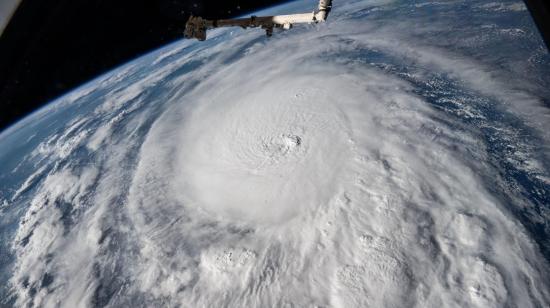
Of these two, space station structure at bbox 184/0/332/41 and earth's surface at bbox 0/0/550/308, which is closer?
space station structure at bbox 184/0/332/41

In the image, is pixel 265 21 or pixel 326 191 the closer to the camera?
pixel 265 21

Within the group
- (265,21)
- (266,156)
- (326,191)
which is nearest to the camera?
(265,21)

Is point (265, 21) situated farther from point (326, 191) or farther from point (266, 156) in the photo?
point (266, 156)

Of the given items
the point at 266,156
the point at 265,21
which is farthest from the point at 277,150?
the point at 265,21

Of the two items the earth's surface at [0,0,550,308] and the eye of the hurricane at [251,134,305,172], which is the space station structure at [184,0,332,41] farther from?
the eye of the hurricane at [251,134,305,172]

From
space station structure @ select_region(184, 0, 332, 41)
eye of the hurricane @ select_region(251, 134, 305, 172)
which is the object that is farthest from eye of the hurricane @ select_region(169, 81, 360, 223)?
space station structure @ select_region(184, 0, 332, 41)

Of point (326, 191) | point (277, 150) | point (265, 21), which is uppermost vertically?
point (265, 21)

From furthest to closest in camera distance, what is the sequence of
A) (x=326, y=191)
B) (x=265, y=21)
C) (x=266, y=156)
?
(x=266, y=156) → (x=326, y=191) → (x=265, y=21)

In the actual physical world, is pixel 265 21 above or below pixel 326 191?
above
